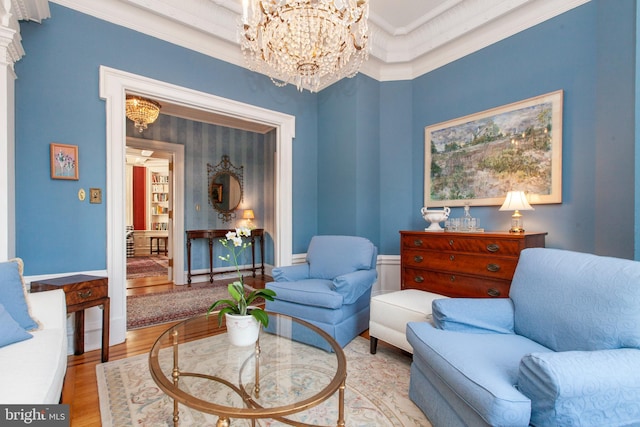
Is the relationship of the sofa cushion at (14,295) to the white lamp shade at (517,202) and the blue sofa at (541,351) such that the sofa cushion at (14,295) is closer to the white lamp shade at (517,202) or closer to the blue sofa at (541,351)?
the blue sofa at (541,351)

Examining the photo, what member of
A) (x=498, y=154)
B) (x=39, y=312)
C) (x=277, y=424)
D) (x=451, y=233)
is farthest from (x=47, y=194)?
(x=498, y=154)

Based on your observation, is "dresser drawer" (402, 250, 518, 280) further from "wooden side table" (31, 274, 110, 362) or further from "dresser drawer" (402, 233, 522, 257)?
"wooden side table" (31, 274, 110, 362)

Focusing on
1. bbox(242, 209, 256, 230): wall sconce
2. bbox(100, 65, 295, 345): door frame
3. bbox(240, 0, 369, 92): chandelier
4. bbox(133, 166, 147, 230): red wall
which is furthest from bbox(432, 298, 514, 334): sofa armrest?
bbox(133, 166, 147, 230): red wall

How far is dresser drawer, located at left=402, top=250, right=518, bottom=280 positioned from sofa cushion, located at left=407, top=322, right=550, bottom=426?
2.90 ft

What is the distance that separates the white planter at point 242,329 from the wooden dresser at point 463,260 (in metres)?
2.03

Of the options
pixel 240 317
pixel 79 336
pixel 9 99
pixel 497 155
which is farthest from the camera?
pixel 497 155

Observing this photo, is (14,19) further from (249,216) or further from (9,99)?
(249,216)

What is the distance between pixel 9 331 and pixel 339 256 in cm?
244

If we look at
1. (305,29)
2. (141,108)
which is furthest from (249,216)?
(305,29)

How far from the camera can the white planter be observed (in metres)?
1.58

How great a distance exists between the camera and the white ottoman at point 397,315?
2.18m

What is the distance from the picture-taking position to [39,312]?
1.77 metres

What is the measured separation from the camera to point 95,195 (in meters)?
2.64

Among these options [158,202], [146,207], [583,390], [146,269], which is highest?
[158,202]
